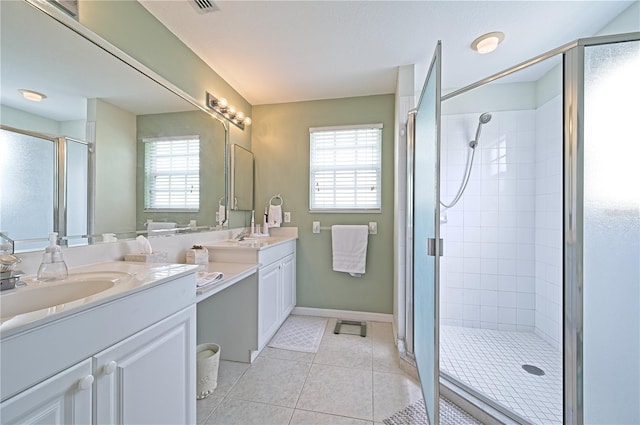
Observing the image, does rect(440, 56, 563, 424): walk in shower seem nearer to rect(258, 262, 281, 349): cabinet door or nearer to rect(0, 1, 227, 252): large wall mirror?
rect(258, 262, 281, 349): cabinet door

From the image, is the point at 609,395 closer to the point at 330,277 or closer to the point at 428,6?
the point at 330,277

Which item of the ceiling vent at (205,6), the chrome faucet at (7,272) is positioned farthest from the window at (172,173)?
the ceiling vent at (205,6)

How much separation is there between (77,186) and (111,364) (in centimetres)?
84

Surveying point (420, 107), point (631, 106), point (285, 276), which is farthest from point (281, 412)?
point (631, 106)

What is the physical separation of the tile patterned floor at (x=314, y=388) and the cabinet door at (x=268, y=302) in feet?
0.57

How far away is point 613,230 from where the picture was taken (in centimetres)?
108

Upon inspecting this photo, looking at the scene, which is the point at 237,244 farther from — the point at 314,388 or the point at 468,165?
the point at 468,165

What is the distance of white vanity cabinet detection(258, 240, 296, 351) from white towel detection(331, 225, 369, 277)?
47 cm

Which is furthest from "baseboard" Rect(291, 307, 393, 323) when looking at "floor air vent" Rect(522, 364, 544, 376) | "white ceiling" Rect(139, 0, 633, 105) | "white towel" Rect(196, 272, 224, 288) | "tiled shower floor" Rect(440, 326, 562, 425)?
"white ceiling" Rect(139, 0, 633, 105)

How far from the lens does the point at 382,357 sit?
1923mm

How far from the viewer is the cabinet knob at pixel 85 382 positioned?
681mm

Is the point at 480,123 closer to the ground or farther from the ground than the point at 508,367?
farther from the ground

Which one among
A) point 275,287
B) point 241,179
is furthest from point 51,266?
point 241,179

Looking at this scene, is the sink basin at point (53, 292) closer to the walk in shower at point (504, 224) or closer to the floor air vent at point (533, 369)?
the walk in shower at point (504, 224)
